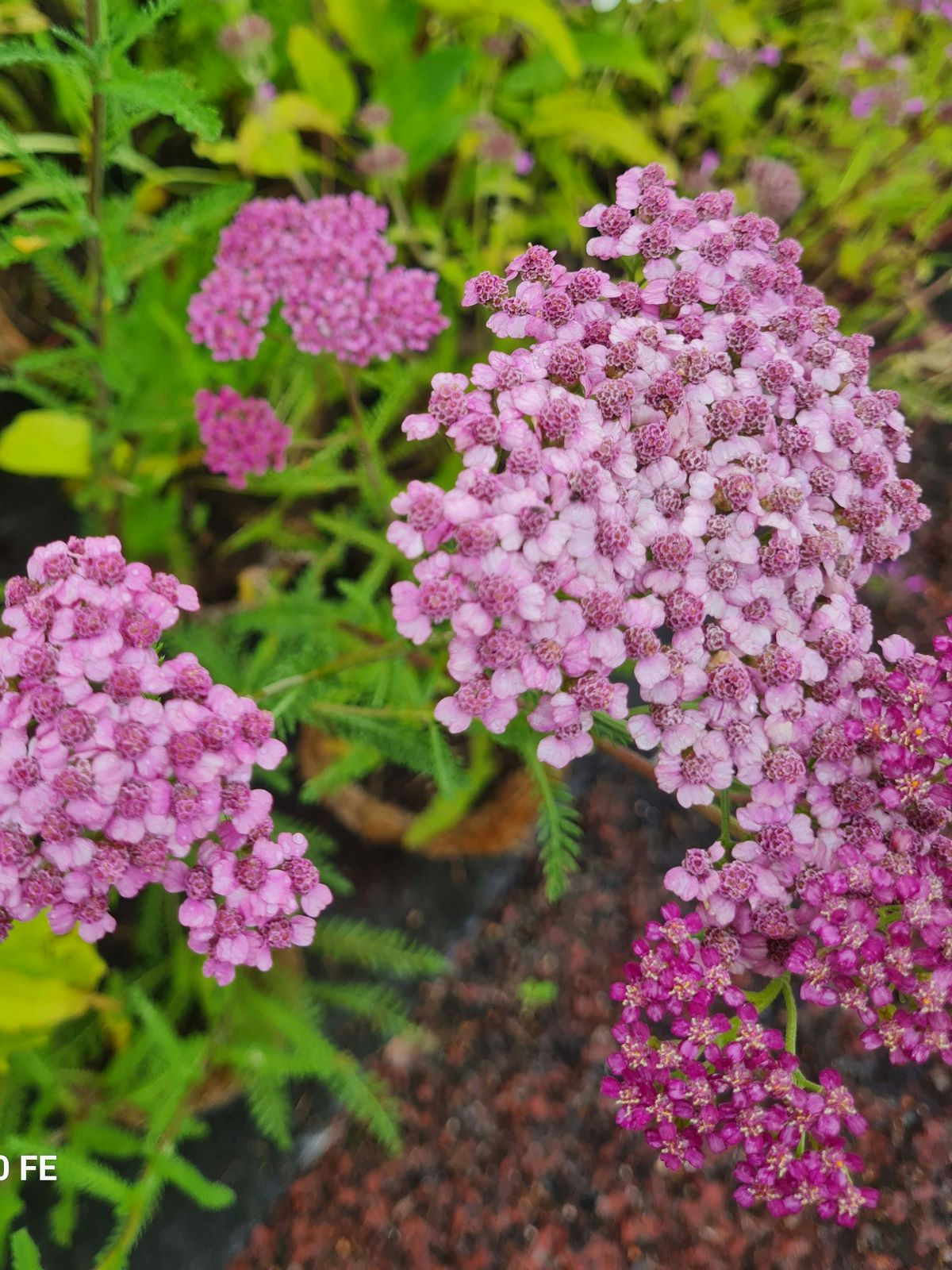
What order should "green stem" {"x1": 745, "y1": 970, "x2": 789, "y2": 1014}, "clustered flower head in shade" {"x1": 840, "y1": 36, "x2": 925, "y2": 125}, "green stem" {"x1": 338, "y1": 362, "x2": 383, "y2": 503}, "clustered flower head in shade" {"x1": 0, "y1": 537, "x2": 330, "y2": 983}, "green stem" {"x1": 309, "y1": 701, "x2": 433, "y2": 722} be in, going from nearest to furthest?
"clustered flower head in shade" {"x1": 0, "y1": 537, "x2": 330, "y2": 983} → "green stem" {"x1": 745, "y1": 970, "x2": 789, "y2": 1014} → "green stem" {"x1": 309, "y1": 701, "x2": 433, "y2": 722} → "green stem" {"x1": 338, "y1": 362, "x2": 383, "y2": 503} → "clustered flower head in shade" {"x1": 840, "y1": 36, "x2": 925, "y2": 125}

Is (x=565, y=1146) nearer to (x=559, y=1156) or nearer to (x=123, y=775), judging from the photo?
(x=559, y=1156)

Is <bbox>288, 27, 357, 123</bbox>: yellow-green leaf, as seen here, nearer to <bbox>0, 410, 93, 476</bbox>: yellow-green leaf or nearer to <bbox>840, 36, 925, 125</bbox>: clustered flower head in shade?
<bbox>0, 410, 93, 476</bbox>: yellow-green leaf

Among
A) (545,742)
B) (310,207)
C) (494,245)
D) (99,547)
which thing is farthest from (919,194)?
(99,547)

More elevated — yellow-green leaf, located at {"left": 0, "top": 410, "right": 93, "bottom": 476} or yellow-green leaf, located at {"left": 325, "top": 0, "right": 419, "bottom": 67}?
yellow-green leaf, located at {"left": 325, "top": 0, "right": 419, "bottom": 67}

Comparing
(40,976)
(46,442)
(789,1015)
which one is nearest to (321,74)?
(46,442)

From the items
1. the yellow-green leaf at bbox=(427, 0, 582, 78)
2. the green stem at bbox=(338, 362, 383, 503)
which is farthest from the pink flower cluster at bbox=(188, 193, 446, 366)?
the yellow-green leaf at bbox=(427, 0, 582, 78)

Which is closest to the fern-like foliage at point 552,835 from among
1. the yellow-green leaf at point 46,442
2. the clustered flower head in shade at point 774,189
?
the yellow-green leaf at point 46,442
